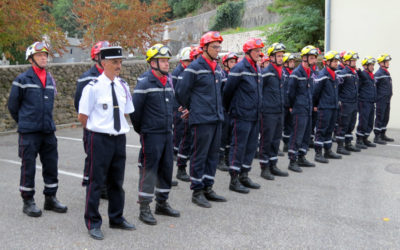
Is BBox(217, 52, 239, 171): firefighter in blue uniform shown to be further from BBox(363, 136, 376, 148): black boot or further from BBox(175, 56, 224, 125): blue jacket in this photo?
BBox(363, 136, 376, 148): black boot

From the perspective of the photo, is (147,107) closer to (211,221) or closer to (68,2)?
(211,221)

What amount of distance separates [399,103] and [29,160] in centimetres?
1304

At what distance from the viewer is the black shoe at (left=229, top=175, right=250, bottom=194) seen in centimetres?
730

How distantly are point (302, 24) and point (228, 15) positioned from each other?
33.2 meters

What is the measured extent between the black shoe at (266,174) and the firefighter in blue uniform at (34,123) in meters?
3.64

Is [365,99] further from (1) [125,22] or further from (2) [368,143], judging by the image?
(1) [125,22]

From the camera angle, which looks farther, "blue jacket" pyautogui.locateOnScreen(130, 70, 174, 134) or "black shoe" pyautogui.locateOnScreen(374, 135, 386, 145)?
"black shoe" pyautogui.locateOnScreen(374, 135, 386, 145)

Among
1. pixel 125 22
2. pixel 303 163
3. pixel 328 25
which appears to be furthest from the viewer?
pixel 125 22

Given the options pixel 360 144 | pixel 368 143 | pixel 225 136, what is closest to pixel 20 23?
pixel 225 136

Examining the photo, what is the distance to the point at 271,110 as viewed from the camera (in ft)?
26.5

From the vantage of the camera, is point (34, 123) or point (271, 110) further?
point (271, 110)

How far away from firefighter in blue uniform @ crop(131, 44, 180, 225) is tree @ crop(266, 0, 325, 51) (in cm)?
1589

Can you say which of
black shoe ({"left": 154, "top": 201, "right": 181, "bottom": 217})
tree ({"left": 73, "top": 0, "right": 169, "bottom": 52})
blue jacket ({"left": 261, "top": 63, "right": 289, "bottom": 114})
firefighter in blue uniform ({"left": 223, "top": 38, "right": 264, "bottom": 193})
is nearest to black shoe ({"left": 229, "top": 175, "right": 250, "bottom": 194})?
firefighter in blue uniform ({"left": 223, "top": 38, "right": 264, "bottom": 193})

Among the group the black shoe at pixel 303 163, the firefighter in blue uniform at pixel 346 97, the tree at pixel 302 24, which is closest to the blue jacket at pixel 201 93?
the black shoe at pixel 303 163
